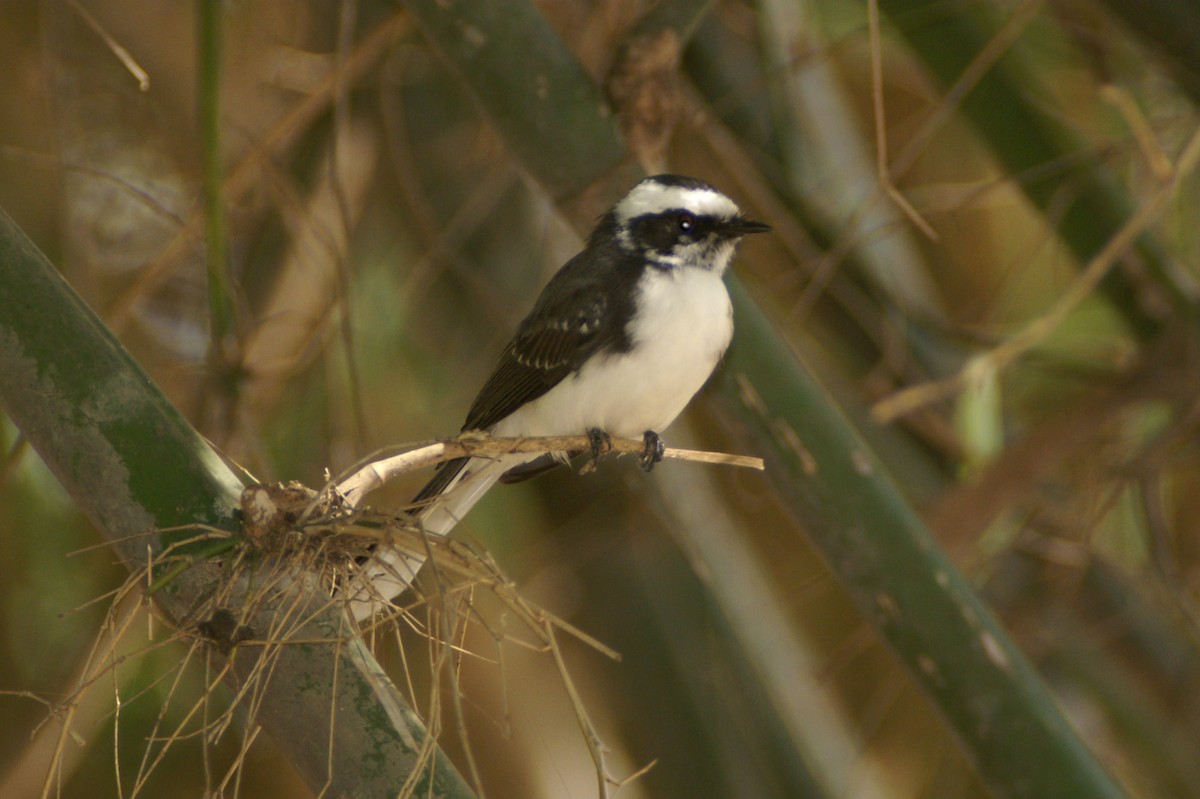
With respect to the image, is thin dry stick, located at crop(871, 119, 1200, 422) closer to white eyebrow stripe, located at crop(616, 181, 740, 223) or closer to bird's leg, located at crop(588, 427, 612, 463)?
white eyebrow stripe, located at crop(616, 181, 740, 223)

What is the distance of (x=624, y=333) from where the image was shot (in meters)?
2.58

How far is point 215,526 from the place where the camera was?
1561 millimetres

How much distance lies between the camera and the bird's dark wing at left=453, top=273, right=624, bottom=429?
262cm

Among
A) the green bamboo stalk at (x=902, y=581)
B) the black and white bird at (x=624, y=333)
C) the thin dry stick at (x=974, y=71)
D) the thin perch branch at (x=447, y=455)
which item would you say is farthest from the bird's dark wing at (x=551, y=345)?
the thin dry stick at (x=974, y=71)

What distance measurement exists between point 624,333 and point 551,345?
0.17m

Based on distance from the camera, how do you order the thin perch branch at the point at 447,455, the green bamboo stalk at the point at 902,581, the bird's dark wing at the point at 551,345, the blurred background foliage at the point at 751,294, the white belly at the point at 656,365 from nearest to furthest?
the thin perch branch at the point at 447,455
the green bamboo stalk at the point at 902,581
the white belly at the point at 656,365
the bird's dark wing at the point at 551,345
the blurred background foliage at the point at 751,294

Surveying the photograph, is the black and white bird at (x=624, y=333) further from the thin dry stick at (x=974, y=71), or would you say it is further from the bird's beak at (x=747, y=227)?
the thin dry stick at (x=974, y=71)

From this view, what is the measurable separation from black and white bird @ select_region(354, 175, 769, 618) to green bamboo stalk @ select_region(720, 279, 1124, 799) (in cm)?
22

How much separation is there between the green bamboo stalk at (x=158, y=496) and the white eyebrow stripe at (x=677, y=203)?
122cm

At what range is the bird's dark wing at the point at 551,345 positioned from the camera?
8.59 ft

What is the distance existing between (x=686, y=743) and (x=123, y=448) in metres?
1.98

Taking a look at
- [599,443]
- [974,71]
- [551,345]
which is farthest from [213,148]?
[974,71]

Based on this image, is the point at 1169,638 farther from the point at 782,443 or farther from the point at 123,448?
the point at 123,448

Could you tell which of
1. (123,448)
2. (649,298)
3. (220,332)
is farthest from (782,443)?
(123,448)
